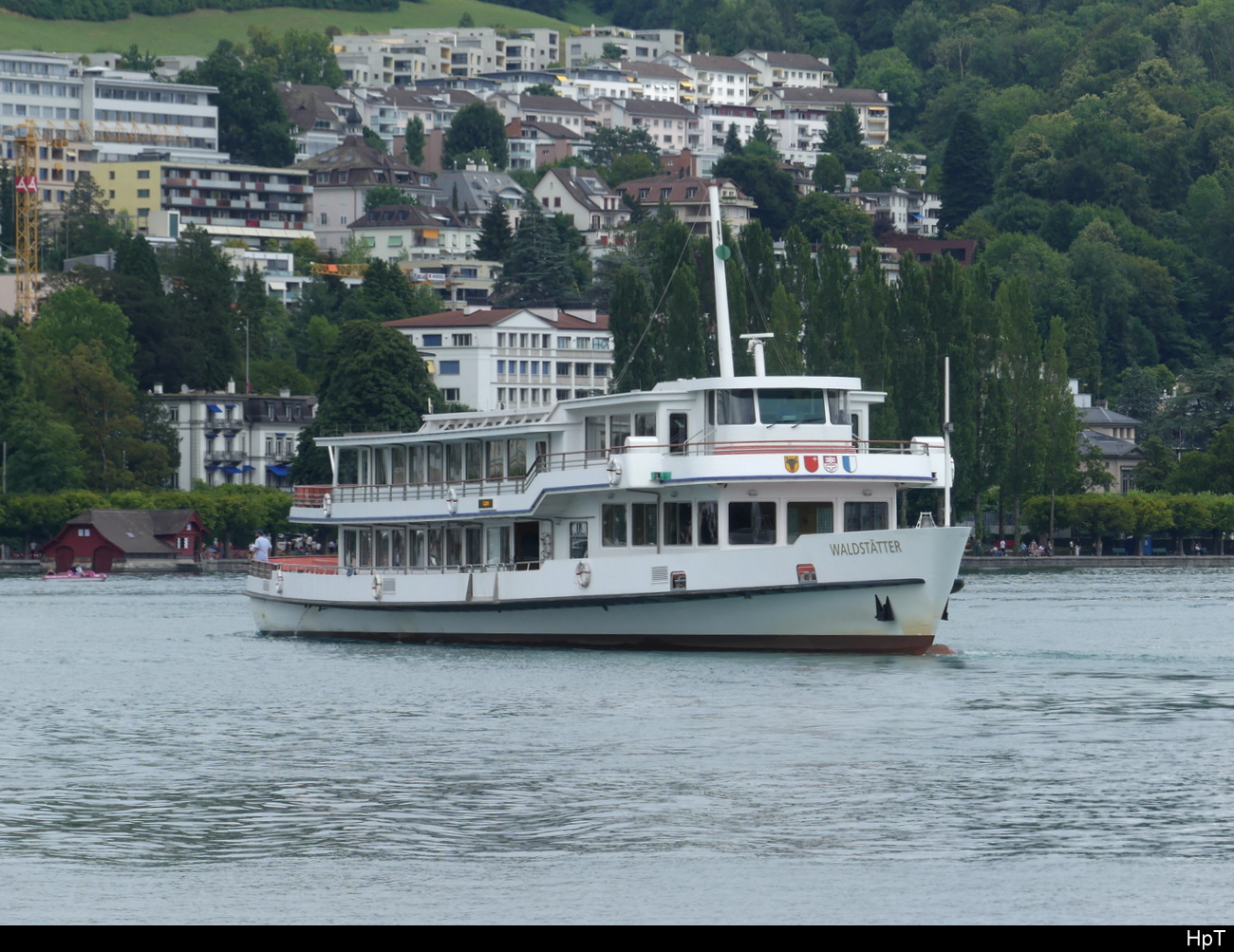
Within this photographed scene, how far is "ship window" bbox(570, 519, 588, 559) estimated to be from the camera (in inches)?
2179

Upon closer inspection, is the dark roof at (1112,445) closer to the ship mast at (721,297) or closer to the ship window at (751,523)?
the ship mast at (721,297)

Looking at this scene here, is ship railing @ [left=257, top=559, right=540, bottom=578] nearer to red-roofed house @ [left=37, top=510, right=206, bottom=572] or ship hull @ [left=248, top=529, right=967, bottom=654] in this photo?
ship hull @ [left=248, top=529, right=967, bottom=654]

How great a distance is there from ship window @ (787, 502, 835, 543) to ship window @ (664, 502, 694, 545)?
2212 mm

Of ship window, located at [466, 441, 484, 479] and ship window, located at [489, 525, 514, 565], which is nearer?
ship window, located at [489, 525, 514, 565]

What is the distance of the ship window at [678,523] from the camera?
52875 millimetres

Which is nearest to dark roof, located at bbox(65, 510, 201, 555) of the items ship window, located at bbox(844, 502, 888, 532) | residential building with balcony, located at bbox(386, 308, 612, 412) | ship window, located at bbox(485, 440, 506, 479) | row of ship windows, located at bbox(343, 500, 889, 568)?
residential building with balcony, located at bbox(386, 308, 612, 412)

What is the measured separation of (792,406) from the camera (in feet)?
171

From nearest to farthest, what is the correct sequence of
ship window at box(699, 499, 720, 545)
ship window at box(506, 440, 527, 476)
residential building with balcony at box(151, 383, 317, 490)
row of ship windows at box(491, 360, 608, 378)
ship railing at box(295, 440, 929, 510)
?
ship railing at box(295, 440, 929, 510) → ship window at box(699, 499, 720, 545) → ship window at box(506, 440, 527, 476) → residential building with balcony at box(151, 383, 317, 490) → row of ship windows at box(491, 360, 608, 378)

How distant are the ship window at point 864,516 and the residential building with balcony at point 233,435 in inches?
4459

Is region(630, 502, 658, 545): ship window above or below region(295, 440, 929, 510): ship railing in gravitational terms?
below

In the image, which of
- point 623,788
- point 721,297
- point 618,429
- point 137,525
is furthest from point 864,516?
point 137,525

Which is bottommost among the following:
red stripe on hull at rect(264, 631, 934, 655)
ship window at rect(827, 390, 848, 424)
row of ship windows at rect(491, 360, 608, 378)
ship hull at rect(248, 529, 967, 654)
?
red stripe on hull at rect(264, 631, 934, 655)

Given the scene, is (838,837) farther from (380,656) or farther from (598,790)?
(380,656)

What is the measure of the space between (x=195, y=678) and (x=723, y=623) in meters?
11.0
